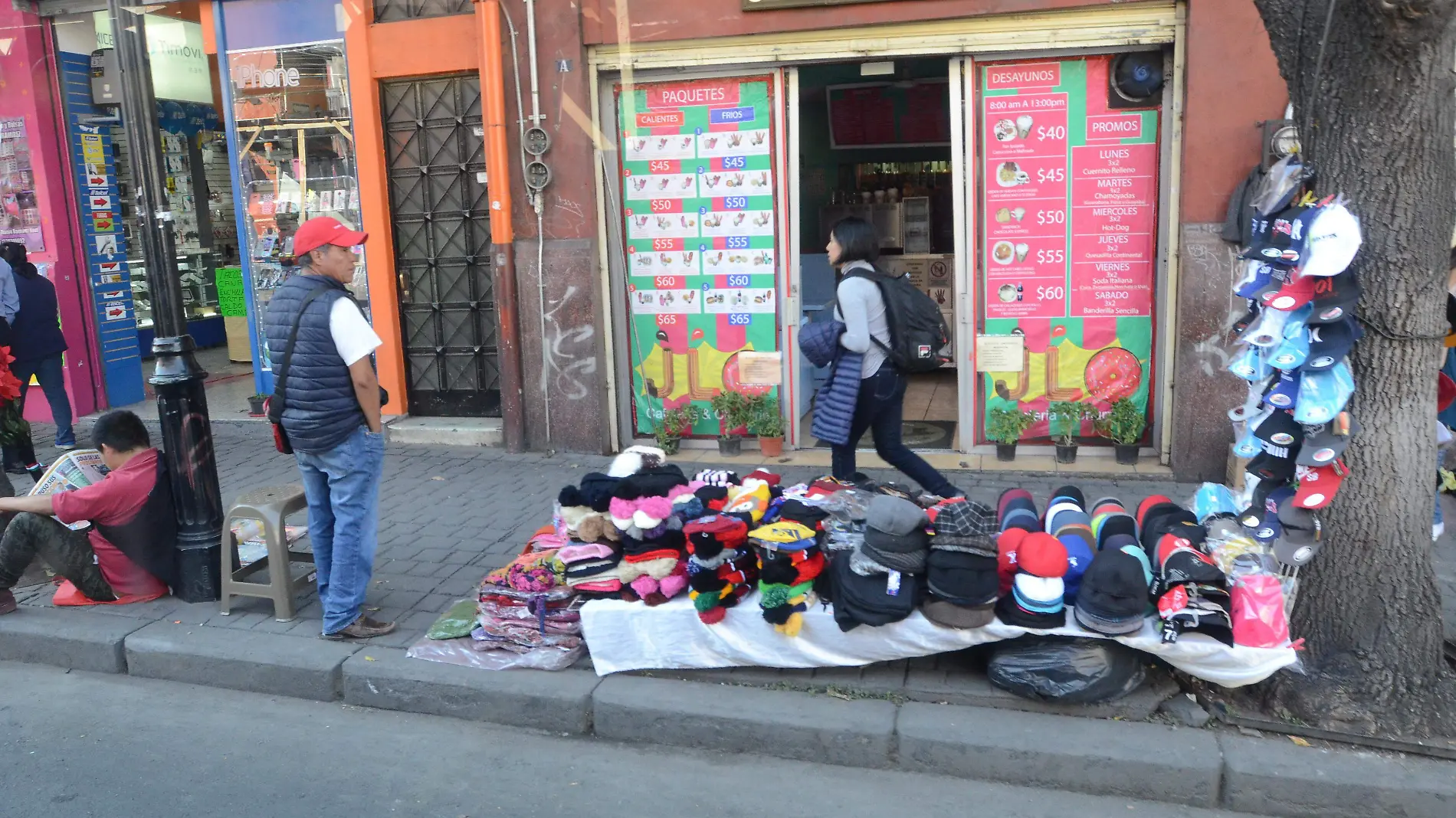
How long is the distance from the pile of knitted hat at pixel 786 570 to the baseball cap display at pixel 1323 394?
5.98 feet

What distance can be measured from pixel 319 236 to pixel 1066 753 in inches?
144

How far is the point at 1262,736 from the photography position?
3.85 m

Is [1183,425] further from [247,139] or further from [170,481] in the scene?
[247,139]

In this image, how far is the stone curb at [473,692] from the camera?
14.3ft

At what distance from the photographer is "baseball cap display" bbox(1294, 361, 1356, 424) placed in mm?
3689

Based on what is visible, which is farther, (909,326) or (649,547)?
(909,326)

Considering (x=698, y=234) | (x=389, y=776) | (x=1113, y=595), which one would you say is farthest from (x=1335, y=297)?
(x=698, y=234)

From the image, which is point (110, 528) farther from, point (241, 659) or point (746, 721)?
point (746, 721)

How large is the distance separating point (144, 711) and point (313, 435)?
140 cm

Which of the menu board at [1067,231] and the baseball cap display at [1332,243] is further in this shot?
the menu board at [1067,231]

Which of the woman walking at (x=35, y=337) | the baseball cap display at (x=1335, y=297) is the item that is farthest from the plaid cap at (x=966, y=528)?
the woman walking at (x=35, y=337)

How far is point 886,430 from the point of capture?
19.5ft

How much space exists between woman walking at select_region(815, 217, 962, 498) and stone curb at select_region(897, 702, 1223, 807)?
68.3 inches

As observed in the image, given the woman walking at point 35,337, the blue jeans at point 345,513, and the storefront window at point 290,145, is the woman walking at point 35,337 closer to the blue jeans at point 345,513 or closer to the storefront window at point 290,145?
the storefront window at point 290,145
